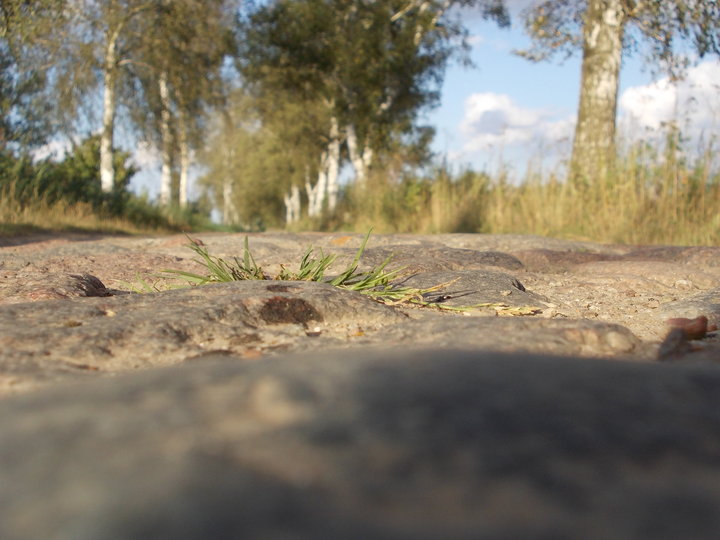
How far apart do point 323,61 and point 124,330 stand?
2000cm

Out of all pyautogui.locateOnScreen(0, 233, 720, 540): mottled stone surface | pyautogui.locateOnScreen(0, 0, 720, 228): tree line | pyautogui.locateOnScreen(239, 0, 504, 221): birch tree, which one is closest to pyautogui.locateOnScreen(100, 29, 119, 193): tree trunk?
pyautogui.locateOnScreen(0, 0, 720, 228): tree line

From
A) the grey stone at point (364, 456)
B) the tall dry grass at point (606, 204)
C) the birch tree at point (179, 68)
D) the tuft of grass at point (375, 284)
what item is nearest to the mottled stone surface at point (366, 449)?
the grey stone at point (364, 456)

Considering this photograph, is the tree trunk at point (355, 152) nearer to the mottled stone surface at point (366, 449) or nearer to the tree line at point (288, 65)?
the tree line at point (288, 65)

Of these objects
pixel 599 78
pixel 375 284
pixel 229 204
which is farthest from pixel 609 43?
pixel 229 204

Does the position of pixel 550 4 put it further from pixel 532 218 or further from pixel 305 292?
pixel 305 292

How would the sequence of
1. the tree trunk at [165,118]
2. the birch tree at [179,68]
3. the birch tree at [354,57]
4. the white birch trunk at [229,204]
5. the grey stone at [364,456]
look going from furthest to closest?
the white birch trunk at [229,204] → the birch tree at [354,57] → the tree trunk at [165,118] → the birch tree at [179,68] → the grey stone at [364,456]

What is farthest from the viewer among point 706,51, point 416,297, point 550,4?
point 550,4

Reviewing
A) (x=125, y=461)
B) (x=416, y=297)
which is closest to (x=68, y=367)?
(x=125, y=461)

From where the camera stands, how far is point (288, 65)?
2048 cm

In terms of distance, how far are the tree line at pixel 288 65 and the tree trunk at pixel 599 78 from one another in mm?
19

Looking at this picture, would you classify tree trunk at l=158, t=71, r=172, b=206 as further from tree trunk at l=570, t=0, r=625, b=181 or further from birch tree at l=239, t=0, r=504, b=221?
tree trunk at l=570, t=0, r=625, b=181

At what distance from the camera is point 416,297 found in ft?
8.07

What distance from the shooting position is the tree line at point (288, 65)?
9.59m

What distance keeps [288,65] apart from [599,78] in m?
12.9
